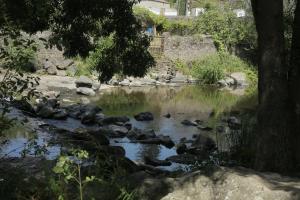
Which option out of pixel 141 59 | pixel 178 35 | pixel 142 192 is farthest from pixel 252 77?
pixel 142 192

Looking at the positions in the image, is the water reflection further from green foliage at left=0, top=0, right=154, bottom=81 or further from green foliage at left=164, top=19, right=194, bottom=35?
green foliage at left=164, top=19, right=194, bottom=35

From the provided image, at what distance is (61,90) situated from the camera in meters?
23.9

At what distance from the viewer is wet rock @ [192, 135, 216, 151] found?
13.0 m

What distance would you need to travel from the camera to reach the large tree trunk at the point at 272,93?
20.4ft

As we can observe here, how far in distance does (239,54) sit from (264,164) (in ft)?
105

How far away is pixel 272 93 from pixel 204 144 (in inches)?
282

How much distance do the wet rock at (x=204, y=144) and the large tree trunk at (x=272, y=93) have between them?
6.53 m

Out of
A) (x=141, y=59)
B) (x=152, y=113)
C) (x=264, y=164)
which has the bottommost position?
(x=152, y=113)

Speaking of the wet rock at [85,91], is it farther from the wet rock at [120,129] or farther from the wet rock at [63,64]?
the wet rock at [120,129]

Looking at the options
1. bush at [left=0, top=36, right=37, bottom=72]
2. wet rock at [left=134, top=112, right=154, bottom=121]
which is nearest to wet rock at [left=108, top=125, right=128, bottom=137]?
wet rock at [left=134, top=112, right=154, bottom=121]

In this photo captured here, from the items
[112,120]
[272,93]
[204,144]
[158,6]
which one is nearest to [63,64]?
[112,120]

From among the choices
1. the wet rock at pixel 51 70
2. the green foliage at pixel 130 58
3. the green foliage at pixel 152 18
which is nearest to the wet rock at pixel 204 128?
the green foliage at pixel 130 58

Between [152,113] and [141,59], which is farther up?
[141,59]

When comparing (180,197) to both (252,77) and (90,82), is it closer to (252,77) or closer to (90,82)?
(90,82)
